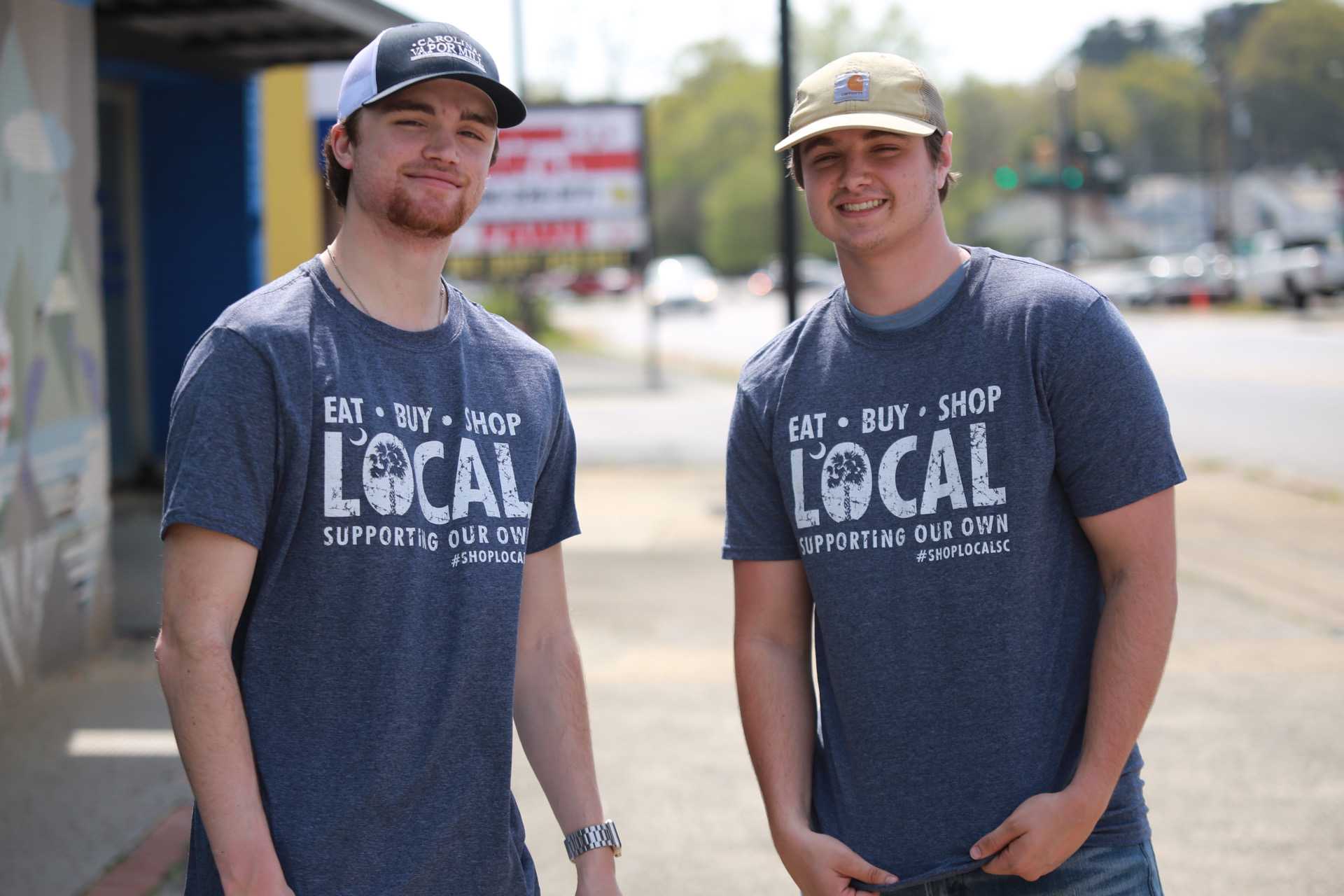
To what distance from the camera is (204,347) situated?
2.10 m

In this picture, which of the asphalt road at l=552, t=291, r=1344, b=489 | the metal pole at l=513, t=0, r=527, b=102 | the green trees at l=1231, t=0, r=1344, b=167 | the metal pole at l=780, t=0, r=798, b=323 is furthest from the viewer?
the green trees at l=1231, t=0, r=1344, b=167

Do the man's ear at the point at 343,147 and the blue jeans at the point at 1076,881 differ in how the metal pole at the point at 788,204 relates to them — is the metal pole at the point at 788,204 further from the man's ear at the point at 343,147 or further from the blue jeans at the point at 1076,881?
the blue jeans at the point at 1076,881

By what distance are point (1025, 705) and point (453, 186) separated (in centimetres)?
122

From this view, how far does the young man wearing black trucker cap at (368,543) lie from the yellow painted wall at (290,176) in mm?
11566

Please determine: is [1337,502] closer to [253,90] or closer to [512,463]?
[253,90]

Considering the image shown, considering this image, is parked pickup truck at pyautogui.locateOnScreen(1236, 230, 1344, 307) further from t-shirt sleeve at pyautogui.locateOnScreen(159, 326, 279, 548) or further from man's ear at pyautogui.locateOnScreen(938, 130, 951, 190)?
t-shirt sleeve at pyautogui.locateOnScreen(159, 326, 279, 548)

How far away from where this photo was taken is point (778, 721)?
99.7 inches

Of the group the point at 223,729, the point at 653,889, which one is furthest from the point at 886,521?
the point at 653,889

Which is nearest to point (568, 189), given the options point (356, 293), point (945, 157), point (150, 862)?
point (150, 862)

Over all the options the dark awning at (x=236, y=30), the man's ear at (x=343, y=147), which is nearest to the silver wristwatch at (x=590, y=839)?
the man's ear at (x=343, y=147)

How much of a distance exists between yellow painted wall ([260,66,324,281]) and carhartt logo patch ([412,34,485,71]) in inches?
454

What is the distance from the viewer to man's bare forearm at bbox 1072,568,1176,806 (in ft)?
7.46

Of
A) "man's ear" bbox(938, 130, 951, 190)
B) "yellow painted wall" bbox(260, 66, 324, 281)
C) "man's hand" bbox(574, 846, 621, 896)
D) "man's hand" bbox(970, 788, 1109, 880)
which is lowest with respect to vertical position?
"man's hand" bbox(574, 846, 621, 896)

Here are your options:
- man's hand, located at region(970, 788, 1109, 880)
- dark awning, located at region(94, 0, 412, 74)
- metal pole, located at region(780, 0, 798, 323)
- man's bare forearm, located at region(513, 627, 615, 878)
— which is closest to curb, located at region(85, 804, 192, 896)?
man's bare forearm, located at region(513, 627, 615, 878)
